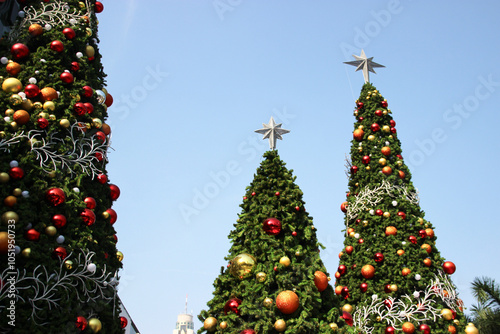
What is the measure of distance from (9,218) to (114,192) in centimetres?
184

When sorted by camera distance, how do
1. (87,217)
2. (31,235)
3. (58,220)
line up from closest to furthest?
(31,235) → (58,220) → (87,217)

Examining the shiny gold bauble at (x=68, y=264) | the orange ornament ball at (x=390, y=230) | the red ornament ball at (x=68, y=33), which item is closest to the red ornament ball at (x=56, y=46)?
the red ornament ball at (x=68, y=33)

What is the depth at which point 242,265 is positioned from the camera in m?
6.96

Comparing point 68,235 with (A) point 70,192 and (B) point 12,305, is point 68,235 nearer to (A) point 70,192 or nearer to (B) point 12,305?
(A) point 70,192

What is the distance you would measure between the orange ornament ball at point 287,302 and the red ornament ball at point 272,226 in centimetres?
112

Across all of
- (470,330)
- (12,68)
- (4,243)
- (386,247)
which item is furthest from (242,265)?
(470,330)

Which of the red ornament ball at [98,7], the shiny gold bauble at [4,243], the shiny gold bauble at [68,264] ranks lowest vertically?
the shiny gold bauble at [68,264]

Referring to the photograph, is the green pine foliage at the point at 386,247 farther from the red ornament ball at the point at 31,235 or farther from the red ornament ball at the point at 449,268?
the red ornament ball at the point at 31,235

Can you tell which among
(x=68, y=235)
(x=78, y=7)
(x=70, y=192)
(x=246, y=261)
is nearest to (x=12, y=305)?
(x=68, y=235)

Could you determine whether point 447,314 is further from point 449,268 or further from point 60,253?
point 60,253

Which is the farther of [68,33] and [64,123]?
[68,33]

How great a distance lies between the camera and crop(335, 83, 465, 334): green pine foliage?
865cm

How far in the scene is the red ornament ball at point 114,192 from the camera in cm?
684

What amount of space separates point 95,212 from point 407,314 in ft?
21.3
